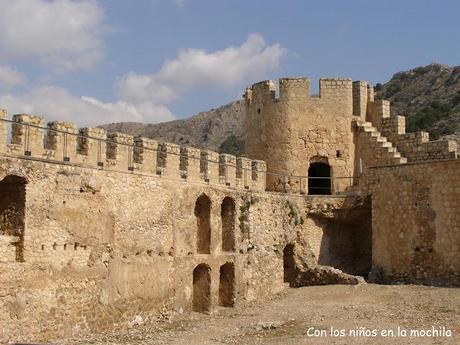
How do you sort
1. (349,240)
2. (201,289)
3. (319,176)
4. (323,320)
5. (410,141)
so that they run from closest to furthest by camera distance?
(323,320), (201,289), (410,141), (349,240), (319,176)

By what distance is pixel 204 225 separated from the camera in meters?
18.1

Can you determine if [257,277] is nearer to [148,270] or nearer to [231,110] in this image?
[148,270]

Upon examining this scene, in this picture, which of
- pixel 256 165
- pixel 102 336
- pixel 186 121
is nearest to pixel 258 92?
pixel 256 165

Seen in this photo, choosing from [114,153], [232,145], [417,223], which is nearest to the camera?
[114,153]

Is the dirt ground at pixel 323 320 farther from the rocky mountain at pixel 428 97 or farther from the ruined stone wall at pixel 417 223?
the rocky mountain at pixel 428 97

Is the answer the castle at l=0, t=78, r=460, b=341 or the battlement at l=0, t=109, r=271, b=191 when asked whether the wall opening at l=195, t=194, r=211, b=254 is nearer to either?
the castle at l=0, t=78, r=460, b=341

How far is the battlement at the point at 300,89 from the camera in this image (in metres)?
22.4

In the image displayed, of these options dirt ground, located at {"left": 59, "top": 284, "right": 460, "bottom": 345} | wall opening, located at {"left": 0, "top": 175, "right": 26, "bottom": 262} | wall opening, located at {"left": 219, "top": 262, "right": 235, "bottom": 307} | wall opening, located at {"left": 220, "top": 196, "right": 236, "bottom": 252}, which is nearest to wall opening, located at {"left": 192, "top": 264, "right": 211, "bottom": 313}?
dirt ground, located at {"left": 59, "top": 284, "right": 460, "bottom": 345}


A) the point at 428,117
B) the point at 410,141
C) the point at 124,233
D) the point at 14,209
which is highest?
the point at 428,117

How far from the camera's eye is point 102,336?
13.9 meters

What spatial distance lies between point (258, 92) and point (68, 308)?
12.1 meters

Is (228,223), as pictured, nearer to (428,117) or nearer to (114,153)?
(114,153)

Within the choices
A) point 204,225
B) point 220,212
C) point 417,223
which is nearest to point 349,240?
point 417,223

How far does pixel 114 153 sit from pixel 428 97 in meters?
36.9
